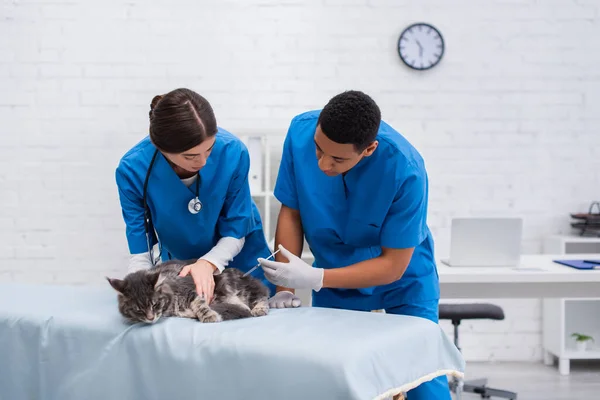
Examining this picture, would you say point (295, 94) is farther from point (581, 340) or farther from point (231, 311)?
point (231, 311)

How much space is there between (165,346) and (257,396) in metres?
0.24

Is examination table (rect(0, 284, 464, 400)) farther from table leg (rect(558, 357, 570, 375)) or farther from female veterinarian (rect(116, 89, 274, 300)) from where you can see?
table leg (rect(558, 357, 570, 375))

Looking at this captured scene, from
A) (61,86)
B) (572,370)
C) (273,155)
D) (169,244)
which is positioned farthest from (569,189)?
(61,86)

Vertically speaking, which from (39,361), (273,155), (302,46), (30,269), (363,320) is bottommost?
(30,269)

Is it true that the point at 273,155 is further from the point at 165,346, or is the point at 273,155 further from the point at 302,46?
the point at 165,346

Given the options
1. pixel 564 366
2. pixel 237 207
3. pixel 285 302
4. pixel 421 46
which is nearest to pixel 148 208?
pixel 237 207

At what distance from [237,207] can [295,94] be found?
2.23 m

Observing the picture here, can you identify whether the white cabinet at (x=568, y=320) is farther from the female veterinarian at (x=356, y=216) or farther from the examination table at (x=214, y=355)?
the examination table at (x=214, y=355)

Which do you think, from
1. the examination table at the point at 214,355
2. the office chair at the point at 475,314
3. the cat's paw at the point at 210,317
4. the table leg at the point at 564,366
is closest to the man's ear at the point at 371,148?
the examination table at the point at 214,355

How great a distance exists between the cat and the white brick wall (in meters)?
2.38

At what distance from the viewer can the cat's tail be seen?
1.42 meters

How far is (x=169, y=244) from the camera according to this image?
1.84 metres

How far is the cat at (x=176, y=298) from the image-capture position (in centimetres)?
137

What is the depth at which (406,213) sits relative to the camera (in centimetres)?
165
